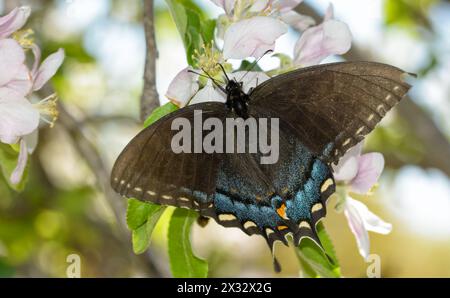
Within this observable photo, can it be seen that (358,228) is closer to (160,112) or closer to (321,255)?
(321,255)

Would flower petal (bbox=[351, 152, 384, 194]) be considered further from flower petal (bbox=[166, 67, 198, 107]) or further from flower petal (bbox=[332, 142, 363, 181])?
flower petal (bbox=[166, 67, 198, 107])

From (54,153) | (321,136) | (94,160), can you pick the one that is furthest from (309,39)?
(54,153)

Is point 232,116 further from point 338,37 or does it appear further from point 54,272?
point 54,272

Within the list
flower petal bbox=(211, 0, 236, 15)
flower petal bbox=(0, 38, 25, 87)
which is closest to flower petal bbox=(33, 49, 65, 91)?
flower petal bbox=(0, 38, 25, 87)

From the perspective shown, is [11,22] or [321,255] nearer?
[11,22]

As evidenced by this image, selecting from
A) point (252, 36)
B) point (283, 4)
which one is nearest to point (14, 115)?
point (252, 36)

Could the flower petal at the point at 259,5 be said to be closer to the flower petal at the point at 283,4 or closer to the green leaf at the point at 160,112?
the flower petal at the point at 283,4

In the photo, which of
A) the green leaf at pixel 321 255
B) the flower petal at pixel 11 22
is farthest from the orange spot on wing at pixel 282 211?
the flower petal at pixel 11 22
